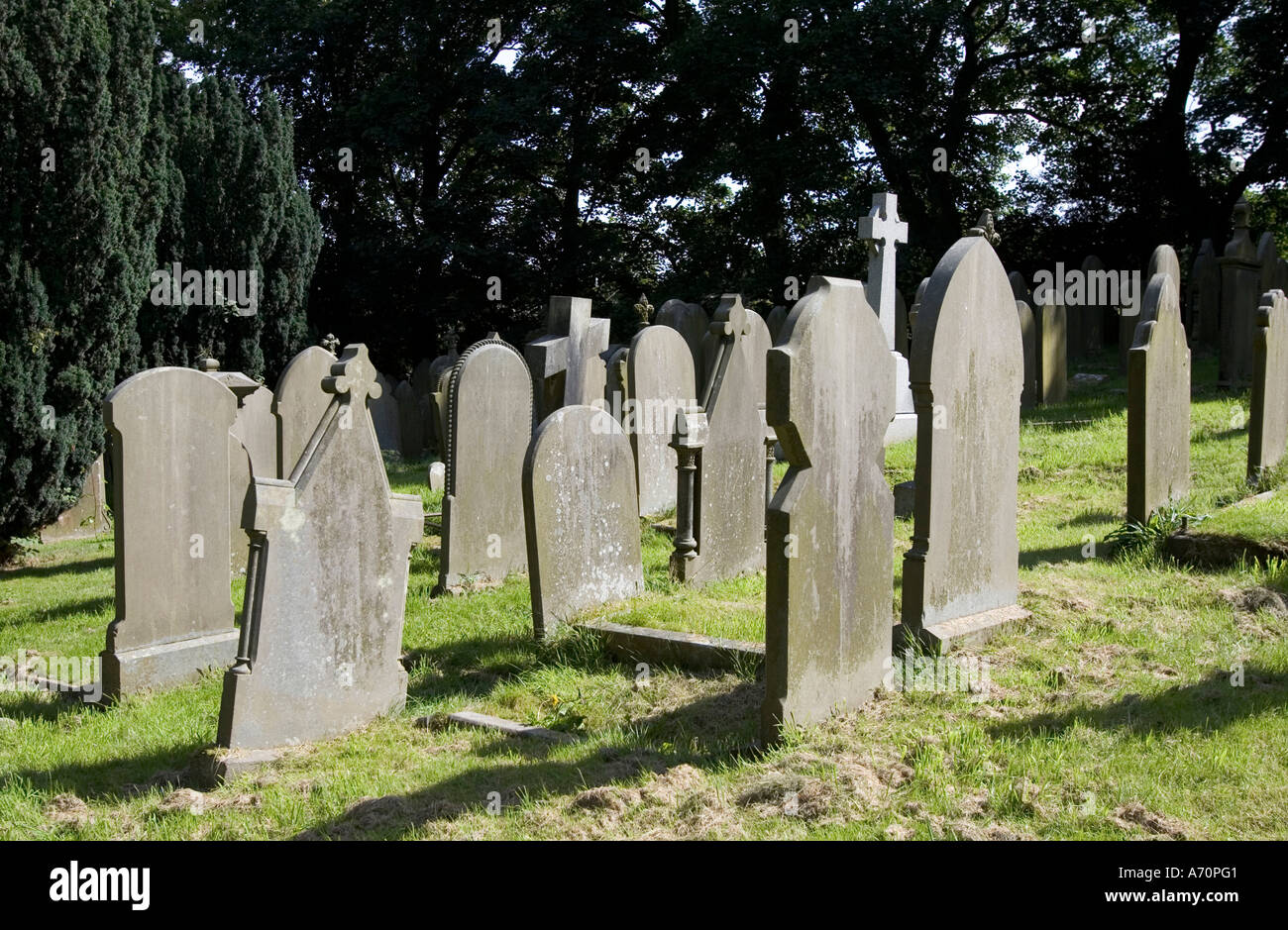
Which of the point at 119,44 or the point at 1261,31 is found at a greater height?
the point at 1261,31

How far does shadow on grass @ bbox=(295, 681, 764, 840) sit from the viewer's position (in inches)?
175

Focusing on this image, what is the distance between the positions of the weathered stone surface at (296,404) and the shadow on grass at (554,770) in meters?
5.30

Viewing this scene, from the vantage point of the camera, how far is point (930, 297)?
5812mm

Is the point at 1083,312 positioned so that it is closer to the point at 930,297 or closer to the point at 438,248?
the point at 438,248

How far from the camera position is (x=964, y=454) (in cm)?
595

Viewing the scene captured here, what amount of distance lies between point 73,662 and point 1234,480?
844 cm

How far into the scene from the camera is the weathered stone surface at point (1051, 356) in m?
14.6

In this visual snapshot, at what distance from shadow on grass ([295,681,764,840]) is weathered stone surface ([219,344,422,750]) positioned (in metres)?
0.85

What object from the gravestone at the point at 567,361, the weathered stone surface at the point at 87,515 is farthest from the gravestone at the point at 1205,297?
the weathered stone surface at the point at 87,515

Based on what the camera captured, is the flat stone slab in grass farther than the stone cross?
No

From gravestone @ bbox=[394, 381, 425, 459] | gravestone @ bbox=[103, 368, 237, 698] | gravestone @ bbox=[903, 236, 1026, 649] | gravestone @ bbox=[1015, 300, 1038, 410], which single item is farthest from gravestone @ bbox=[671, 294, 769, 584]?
gravestone @ bbox=[394, 381, 425, 459]

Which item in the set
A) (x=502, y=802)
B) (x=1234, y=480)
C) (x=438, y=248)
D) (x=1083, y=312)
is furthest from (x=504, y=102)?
(x=502, y=802)

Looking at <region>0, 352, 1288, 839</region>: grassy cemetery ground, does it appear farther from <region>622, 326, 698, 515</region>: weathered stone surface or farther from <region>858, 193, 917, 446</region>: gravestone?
<region>858, 193, 917, 446</region>: gravestone

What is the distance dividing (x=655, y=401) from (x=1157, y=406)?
4.33 metres
